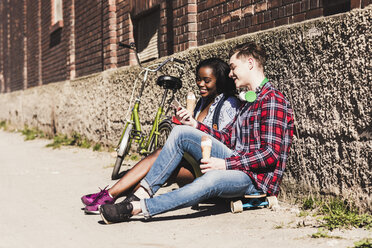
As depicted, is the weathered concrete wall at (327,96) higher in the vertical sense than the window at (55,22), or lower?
lower

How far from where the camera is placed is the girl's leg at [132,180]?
3.67m

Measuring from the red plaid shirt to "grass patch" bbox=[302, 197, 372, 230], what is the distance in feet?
→ 1.01

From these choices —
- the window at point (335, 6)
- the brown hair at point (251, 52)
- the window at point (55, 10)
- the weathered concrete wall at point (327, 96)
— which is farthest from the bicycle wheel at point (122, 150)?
the window at point (55, 10)

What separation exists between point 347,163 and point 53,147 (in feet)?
21.4

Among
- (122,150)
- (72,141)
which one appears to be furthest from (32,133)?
(122,150)

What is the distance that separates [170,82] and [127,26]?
8.90 ft

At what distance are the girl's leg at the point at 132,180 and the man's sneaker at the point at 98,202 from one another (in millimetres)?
39

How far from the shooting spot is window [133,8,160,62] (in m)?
6.72

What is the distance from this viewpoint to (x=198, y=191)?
120 inches

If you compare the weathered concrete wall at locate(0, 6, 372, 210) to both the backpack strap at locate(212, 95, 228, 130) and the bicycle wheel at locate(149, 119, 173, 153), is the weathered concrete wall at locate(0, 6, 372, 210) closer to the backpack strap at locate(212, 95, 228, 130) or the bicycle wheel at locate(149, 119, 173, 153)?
the backpack strap at locate(212, 95, 228, 130)

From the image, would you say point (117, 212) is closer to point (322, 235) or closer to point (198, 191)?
point (198, 191)

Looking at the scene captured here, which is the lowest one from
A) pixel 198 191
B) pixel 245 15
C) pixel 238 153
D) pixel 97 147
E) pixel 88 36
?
pixel 198 191

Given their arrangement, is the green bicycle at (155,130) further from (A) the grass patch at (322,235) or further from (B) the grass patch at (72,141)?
(B) the grass patch at (72,141)

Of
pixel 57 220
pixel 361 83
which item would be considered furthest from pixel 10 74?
pixel 361 83
